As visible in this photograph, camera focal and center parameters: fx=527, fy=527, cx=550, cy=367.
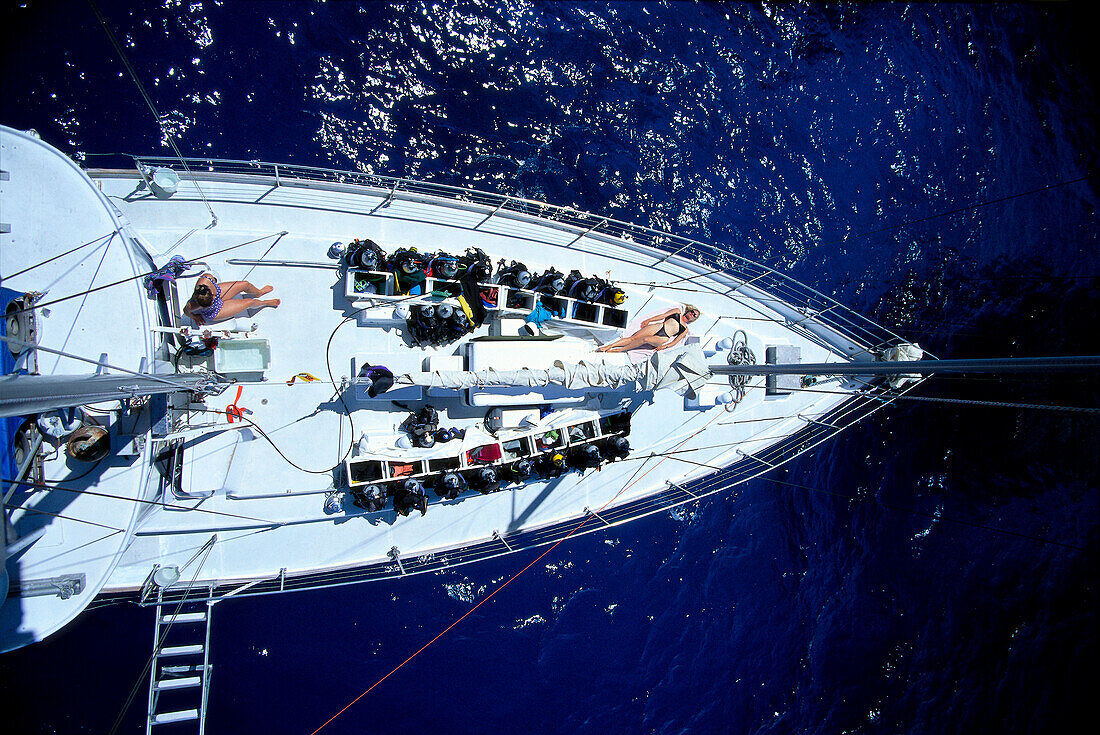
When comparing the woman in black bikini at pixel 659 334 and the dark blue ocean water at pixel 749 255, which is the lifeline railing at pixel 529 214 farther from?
the woman in black bikini at pixel 659 334

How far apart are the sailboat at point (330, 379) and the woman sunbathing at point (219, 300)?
0.03 metres

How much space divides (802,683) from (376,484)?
9266mm

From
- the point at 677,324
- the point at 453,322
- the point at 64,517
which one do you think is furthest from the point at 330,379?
the point at 677,324

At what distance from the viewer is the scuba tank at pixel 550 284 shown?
6.60 metres

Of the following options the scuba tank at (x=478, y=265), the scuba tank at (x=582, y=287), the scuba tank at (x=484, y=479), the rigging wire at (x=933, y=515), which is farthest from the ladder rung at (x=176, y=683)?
the rigging wire at (x=933, y=515)

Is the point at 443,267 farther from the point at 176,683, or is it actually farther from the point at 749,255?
the point at 749,255

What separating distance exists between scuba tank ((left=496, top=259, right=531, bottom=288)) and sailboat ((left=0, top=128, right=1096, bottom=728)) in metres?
0.07

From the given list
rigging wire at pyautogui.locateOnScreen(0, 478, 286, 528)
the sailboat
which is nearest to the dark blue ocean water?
the sailboat

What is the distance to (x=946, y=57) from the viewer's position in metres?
11.0

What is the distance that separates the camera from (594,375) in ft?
19.8

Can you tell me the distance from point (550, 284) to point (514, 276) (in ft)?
1.54

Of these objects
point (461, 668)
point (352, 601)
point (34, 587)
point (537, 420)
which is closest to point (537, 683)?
point (461, 668)

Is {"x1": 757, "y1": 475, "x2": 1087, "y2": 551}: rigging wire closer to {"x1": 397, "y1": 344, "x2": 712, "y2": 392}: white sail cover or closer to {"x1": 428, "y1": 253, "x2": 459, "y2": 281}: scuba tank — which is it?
{"x1": 397, "y1": 344, "x2": 712, "y2": 392}: white sail cover

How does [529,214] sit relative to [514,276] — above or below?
above
